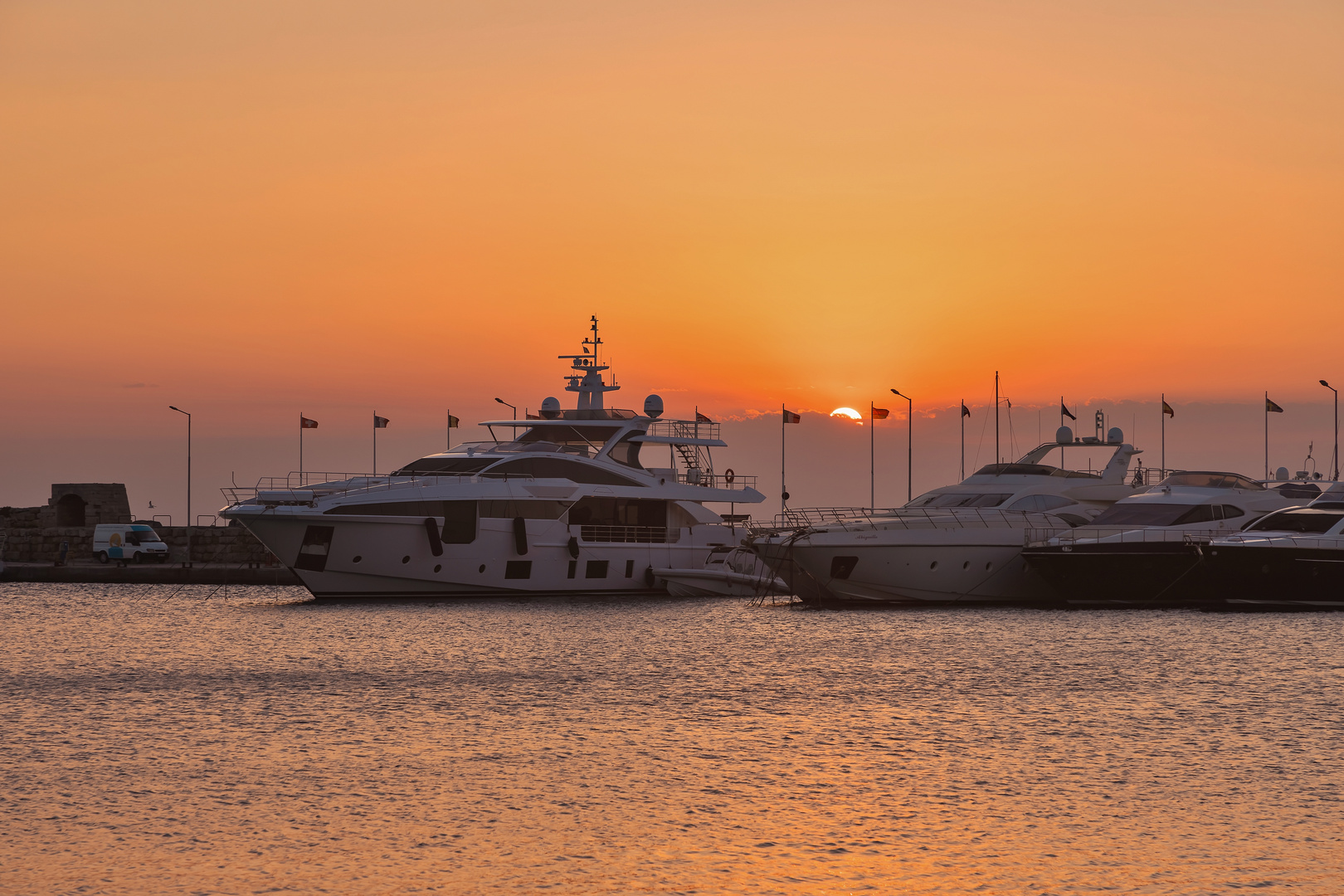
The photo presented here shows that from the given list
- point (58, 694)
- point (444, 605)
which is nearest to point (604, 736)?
point (58, 694)

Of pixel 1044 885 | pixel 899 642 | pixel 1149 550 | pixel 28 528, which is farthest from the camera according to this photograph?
pixel 28 528

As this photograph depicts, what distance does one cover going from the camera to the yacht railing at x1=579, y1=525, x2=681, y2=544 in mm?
47062

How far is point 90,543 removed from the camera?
70.9 m

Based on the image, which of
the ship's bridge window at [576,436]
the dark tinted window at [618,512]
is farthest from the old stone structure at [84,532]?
the dark tinted window at [618,512]

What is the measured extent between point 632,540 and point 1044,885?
118 feet

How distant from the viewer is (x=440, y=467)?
149 feet

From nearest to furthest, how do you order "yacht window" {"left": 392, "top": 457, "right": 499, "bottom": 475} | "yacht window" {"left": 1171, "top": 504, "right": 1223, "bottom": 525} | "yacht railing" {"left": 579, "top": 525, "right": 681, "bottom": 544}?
"yacht window" {"left": 1171, "top": 504, "right": 1223, "bottom": 525}, "yacht window" {"left": 392, "top": 457, "right": 499, "bottom": 475}, "yacht railing" {"left": 579, "top": 525, "right": 681, "bottom": 544}

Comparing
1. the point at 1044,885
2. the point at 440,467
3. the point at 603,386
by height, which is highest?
the point at 603,386

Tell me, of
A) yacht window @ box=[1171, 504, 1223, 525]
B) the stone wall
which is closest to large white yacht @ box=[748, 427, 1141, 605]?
yacht window @ box=[1171, 504, 1223, 525]

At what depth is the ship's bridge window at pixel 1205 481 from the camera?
4759 centimetres

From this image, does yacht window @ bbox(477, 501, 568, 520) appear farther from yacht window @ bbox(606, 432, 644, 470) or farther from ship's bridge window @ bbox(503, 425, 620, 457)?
yacht window @ bbox(606, 432, 644, 470)

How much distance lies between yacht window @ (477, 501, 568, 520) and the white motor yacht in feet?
48.8

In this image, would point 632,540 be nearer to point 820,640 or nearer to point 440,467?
point 440,467

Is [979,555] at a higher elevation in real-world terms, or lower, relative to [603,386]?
lower
